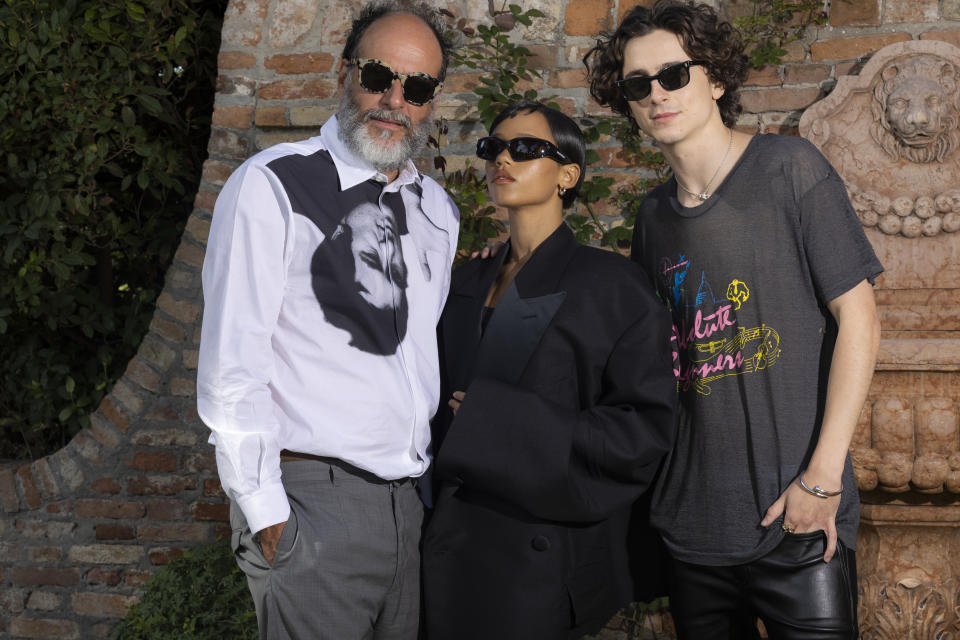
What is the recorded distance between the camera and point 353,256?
1.91m

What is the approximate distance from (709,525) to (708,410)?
0.24 metres

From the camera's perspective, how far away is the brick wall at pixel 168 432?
3455 mm

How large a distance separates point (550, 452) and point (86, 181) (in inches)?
113

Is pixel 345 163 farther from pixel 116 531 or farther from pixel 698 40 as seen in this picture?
pixel 116 531

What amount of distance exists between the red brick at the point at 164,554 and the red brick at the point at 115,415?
1.68ft

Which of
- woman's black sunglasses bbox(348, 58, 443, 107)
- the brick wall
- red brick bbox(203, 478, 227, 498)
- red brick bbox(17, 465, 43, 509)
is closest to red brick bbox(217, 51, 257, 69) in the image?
the brick wall

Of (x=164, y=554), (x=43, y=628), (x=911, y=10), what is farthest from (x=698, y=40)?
(x=43, y=628)

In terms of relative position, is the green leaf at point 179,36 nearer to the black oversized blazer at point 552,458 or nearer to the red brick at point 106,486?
the red brick at point 106,486

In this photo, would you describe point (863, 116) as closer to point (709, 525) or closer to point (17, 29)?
point (709, 525)

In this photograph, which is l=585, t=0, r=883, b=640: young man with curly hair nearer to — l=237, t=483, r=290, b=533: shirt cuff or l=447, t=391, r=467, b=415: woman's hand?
l=447, t=391, r=467, b=415: woman's hand

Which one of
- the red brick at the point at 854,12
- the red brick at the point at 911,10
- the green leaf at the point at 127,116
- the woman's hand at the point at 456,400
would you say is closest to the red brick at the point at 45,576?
the green leaf at the point at 127,116

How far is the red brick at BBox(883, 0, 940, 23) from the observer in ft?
10.3

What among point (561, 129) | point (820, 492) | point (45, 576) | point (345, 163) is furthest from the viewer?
point (45, 576)

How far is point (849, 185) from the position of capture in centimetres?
310
